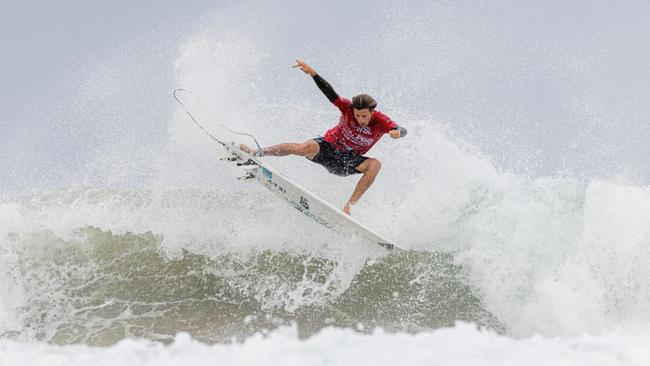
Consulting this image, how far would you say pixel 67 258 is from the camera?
7.30m

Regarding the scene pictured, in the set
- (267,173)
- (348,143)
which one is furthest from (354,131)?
(267,173)

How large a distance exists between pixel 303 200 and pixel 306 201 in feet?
0.15

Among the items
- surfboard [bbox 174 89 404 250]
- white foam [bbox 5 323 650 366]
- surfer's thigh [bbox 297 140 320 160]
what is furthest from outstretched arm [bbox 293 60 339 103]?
white foam [bbox 5 323 650 366]

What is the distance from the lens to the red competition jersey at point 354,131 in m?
6.59

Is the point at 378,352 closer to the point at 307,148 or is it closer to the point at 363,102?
the point at 363,102

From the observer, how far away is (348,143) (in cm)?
681

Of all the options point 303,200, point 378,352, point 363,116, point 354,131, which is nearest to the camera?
point 378,352

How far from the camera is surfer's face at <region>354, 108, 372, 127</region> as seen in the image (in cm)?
633

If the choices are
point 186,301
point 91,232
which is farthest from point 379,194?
point 91,232

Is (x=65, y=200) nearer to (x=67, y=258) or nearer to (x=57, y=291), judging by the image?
(x=67, y=258)

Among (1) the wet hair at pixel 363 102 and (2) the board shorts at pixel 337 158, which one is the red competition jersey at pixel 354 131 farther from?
(1) the wet hair at pixel 363 102

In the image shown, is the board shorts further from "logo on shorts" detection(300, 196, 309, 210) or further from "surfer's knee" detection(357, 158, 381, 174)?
"logo on shorts" detection(300, 196, 309, 210)

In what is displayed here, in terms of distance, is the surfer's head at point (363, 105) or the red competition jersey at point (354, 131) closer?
the surfer's head at point (363, 105)

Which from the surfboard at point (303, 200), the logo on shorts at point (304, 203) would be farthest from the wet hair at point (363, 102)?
the logo on shorts at point (304, 203)
